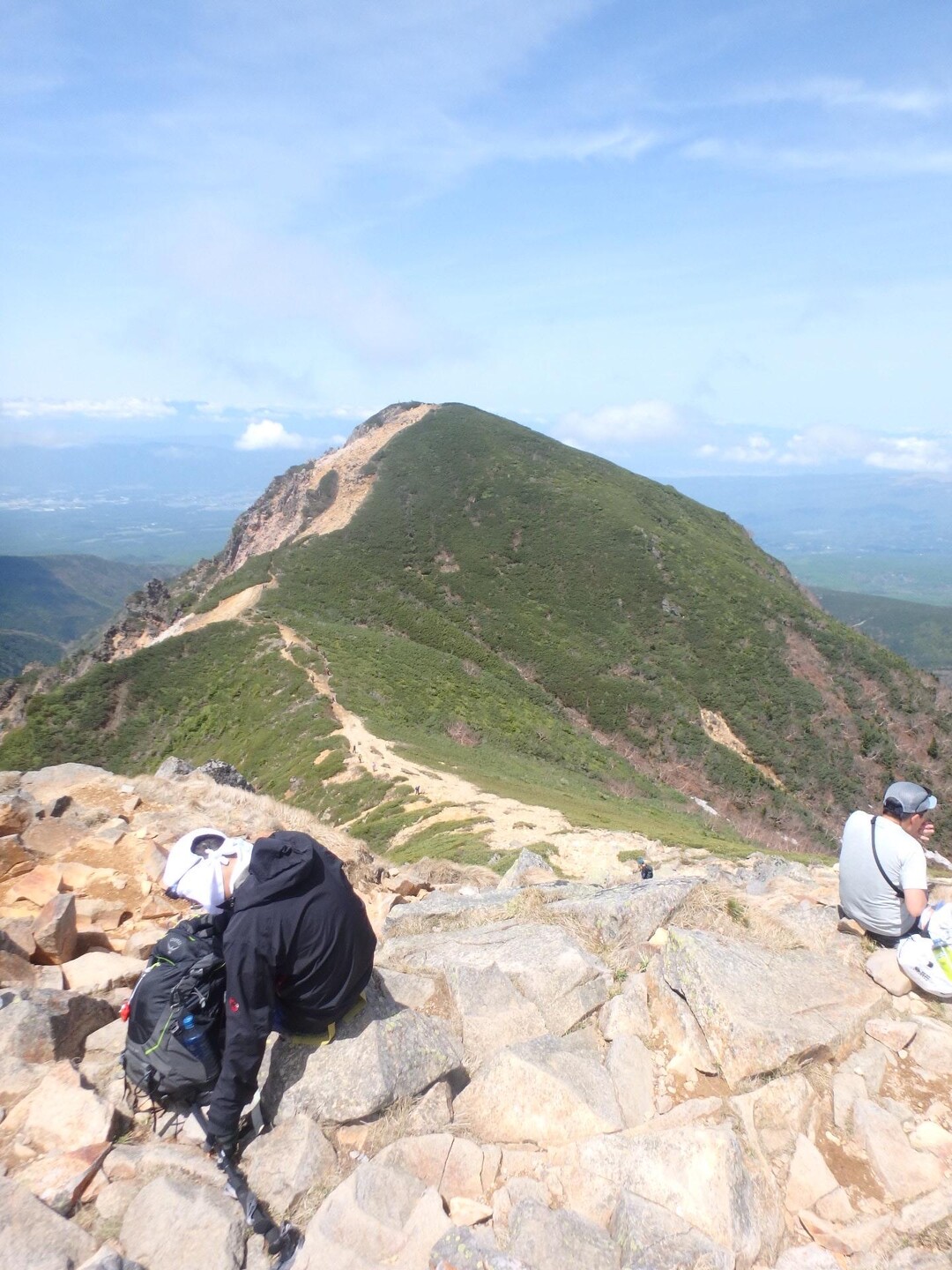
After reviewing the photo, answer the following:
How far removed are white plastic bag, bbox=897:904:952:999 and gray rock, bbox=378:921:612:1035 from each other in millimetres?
3218

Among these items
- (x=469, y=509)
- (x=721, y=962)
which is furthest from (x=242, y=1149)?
(x=469, y=509)

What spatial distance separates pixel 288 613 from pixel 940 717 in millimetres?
61562

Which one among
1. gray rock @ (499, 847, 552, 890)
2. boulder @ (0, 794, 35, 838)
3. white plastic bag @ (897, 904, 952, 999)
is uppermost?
white plastic bag @ (897, 904, 952, 999)

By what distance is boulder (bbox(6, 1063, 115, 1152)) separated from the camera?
546 cm

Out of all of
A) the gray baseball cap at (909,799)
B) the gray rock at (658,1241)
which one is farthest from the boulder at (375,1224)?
the gray baseball cap at (909,799)

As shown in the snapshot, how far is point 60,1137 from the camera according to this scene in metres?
5.46

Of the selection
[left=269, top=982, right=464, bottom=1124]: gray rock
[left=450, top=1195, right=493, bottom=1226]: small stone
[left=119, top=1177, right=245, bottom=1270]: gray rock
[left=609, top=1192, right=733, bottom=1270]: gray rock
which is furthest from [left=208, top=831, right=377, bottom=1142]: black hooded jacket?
[left=609, top=1192, right=733, bottom=1270]: gray rock

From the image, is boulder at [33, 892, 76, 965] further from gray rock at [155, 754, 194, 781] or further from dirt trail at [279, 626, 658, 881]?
dirt trail at [279, 626, 658, 881]

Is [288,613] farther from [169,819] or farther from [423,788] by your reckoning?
[169,819]

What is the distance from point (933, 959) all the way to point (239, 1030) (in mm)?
6979

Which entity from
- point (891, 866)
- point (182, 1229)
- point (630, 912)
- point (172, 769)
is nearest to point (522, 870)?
point (630, 912)

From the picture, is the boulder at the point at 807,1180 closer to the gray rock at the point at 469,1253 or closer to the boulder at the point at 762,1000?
the boulder at the point at 762,1000

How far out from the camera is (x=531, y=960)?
837 centimetres

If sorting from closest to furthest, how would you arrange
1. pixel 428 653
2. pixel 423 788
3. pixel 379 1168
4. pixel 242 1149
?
pixel 379 1168 → pixel 242 1149 → pixel 423 788 → pixel 428 653
